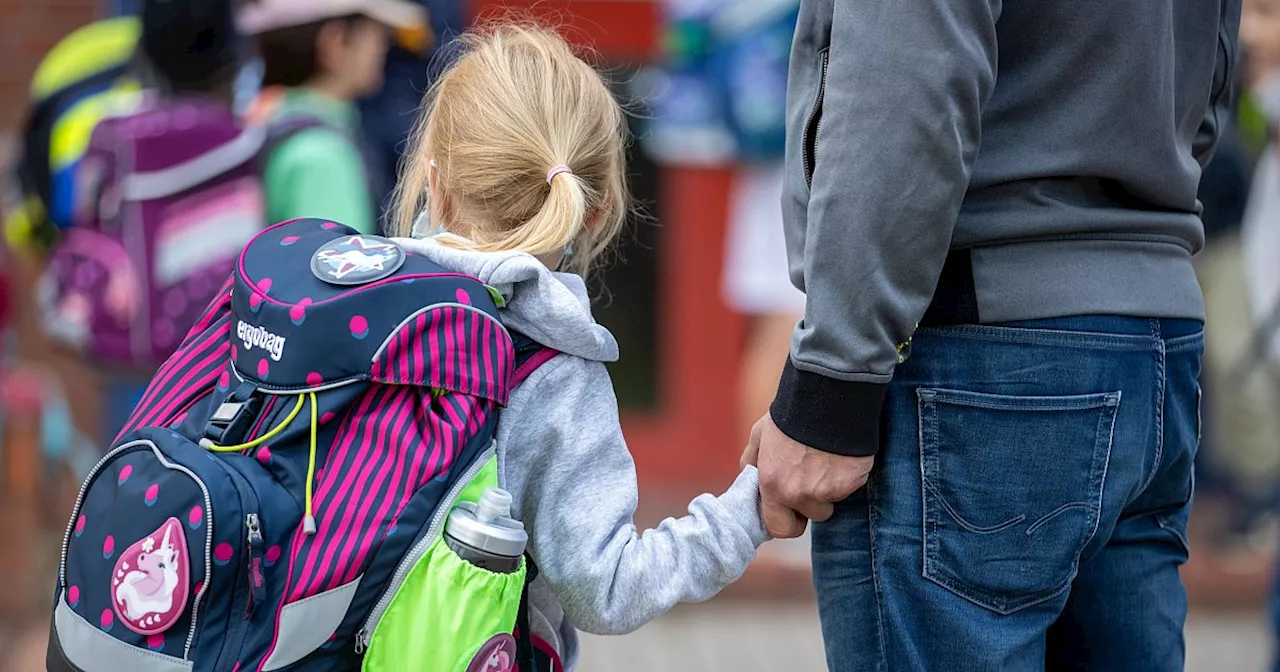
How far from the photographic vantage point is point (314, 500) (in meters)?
1.74

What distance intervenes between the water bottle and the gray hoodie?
5.9 inches

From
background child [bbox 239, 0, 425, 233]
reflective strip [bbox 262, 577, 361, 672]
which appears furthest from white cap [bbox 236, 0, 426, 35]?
reflective strip [bbox 262, 577, 361, 672]

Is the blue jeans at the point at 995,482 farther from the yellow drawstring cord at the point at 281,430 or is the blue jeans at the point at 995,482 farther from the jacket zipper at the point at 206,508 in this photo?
the jacket zipper at the point at 206,508

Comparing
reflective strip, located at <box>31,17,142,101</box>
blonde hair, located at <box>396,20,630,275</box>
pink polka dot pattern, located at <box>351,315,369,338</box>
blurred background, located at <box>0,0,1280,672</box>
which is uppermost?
blonde hair, located at <box>396,20,630,275</box>

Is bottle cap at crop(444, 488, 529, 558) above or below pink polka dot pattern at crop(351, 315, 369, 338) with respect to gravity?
below

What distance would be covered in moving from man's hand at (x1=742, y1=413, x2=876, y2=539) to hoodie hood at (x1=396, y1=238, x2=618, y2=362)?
0.26 meters

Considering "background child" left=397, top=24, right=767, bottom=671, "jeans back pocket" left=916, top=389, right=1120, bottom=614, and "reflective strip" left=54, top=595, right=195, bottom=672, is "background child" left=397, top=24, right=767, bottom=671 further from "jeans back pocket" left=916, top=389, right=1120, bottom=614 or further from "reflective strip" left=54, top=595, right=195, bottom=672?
"reflective strip" left=54, top=595, right=195, bottom=672

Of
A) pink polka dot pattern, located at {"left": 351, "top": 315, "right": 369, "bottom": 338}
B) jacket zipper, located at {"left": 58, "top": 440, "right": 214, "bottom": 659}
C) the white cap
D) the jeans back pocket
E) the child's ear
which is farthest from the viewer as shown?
the white cap

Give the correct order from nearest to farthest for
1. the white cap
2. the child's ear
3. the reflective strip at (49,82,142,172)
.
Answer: the child's ear
the reflective strip at (49,82,142,172)
the white cap

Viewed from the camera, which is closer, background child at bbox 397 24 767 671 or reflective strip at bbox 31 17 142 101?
background child at bbox 397 24 767 671

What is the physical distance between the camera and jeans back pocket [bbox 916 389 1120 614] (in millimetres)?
1921

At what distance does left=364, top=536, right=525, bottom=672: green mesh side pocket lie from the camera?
1.75 meters

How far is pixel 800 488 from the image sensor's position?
1950 millimetres

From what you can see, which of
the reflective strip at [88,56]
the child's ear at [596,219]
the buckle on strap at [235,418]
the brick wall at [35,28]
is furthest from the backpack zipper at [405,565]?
the brick wall at [35,28]
